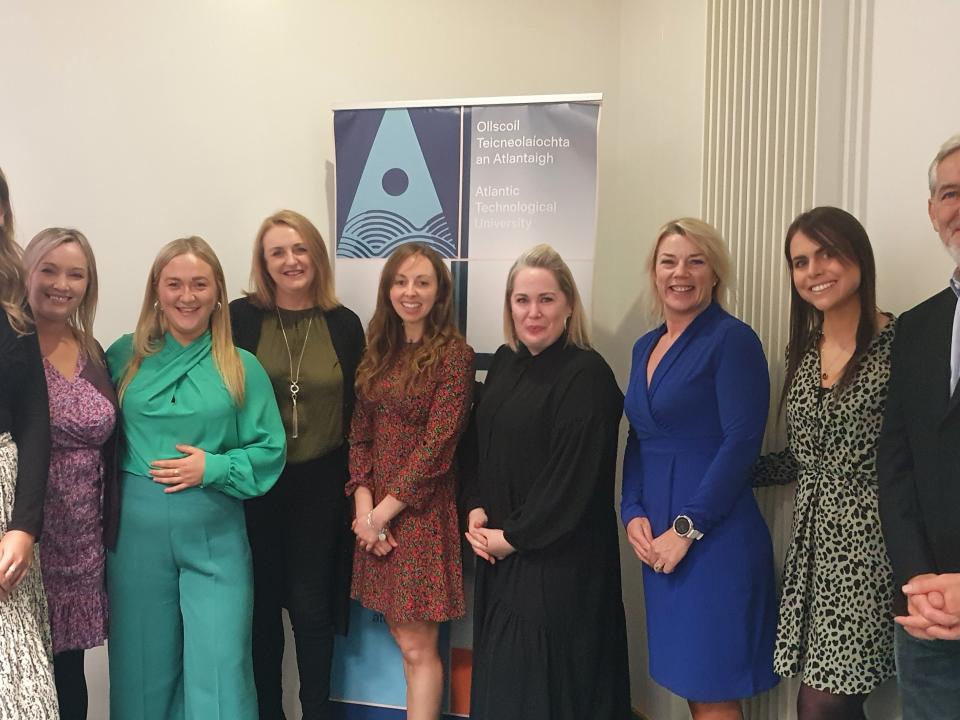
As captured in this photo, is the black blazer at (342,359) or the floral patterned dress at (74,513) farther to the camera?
the black blazer at (342,359)

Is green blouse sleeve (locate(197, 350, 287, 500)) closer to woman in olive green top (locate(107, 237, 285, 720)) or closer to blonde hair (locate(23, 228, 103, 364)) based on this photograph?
woman in olive green top (locate(107, 237, 285, 720))

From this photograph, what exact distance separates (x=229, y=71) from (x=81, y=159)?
2.58ft

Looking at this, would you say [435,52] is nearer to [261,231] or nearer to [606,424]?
[261,231]

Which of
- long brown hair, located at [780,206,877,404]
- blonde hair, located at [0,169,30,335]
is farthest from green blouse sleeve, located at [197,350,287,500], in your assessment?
long brown hair, located at [780,206,877,404]

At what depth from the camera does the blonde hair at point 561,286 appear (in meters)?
2.08

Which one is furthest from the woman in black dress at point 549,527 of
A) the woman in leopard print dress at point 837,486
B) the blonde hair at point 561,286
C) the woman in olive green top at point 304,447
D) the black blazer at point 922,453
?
the black blazer at point 922,453

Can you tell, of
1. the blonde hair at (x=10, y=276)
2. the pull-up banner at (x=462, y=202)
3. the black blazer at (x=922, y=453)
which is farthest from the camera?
the pull-up banner at (x=462, y=202)

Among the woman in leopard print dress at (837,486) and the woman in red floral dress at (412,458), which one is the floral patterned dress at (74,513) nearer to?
the woman in red floral dress at (412,458)

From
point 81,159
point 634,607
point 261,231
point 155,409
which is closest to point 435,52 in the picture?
point 261,231

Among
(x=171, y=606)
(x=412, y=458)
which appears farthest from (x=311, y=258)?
(x=171, y=606)

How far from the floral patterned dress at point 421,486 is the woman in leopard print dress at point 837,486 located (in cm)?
101

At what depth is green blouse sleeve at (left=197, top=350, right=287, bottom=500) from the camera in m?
2.12

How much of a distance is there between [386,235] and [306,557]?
1.26 meters

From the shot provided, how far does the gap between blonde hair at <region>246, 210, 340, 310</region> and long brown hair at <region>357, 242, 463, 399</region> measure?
26 centimetres
